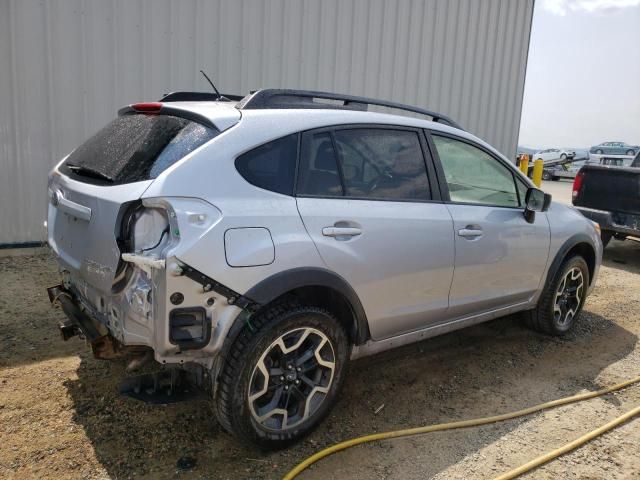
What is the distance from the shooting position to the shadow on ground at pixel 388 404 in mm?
2666

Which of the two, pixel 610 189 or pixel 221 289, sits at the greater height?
pixel 610 189

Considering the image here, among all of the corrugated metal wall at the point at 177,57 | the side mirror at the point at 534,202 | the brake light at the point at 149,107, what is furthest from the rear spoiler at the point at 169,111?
the corrugated metal wall at the point at 177,57

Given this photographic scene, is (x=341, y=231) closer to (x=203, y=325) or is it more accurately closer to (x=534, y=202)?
(x=203, y=325)

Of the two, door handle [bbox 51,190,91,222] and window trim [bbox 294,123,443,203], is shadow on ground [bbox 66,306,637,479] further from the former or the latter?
window trim [bbox 294,123,443,203]

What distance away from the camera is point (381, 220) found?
295 cm

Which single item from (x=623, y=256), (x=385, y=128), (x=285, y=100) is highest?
(x=285, y=100)

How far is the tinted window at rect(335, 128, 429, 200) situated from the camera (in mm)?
2965

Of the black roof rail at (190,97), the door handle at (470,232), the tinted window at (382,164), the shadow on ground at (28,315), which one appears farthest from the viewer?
the shadow on ground at (28,315)

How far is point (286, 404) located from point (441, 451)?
2.88ft

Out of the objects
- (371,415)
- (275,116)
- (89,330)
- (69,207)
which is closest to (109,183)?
(69,207)

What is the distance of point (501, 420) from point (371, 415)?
30.5 inches

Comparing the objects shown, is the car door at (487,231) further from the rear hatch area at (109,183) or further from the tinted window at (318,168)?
the rear hatch area at (109,183)

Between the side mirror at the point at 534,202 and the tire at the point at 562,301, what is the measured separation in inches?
27.4

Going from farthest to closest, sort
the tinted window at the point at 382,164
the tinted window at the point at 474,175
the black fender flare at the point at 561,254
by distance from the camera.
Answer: the black fender flare at the point at 561,254 → the tinted window at the point at 474,175 → the tinted window at the point at 382,164
